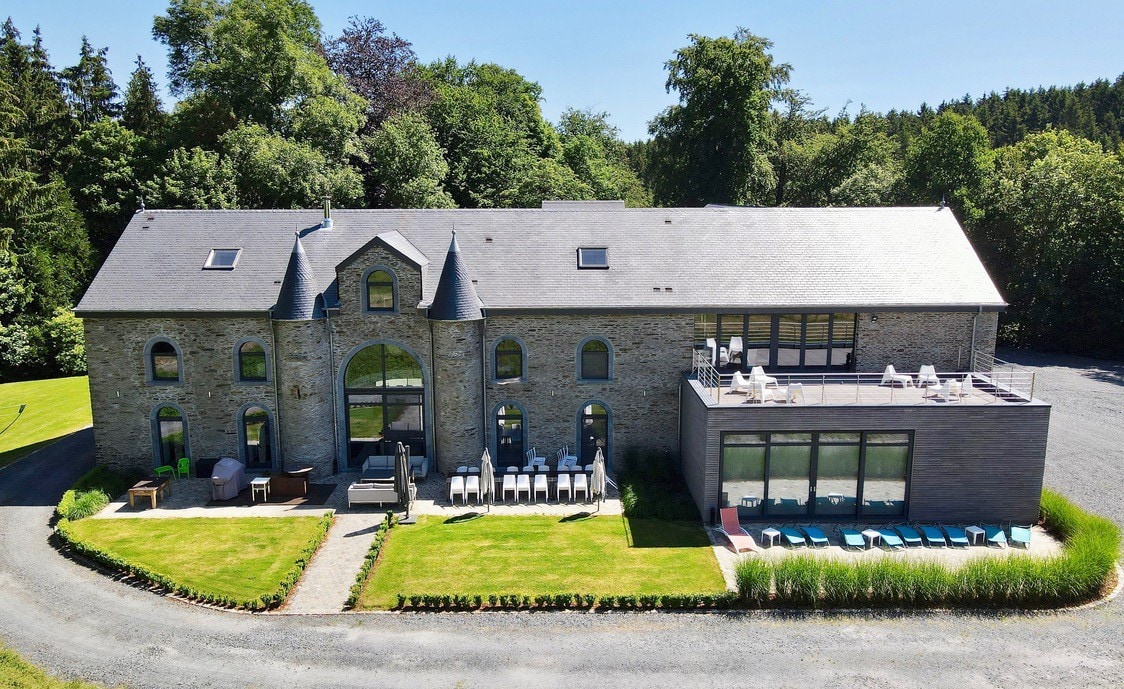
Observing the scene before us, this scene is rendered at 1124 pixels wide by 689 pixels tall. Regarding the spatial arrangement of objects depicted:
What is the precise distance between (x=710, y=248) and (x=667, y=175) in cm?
2756

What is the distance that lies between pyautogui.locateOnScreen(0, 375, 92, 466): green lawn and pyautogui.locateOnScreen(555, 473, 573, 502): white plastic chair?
19518 mm

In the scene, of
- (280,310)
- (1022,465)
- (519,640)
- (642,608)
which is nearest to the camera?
(519,640)

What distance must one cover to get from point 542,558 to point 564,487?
353 cm

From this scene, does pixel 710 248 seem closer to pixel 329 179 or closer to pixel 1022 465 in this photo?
pixel 1022 465

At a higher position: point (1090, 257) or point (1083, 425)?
point (1090, 257)

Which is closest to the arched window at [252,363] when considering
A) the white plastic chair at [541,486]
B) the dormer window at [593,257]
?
the white plastic chair at [541,486]

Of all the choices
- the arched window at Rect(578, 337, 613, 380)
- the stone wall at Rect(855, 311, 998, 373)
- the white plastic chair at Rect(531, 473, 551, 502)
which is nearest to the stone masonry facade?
the stone wall at Rect(855, 311, 998, 373)

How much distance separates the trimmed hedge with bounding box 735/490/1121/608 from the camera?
15.5 meters

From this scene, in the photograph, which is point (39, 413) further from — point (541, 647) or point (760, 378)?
point (760, 378)

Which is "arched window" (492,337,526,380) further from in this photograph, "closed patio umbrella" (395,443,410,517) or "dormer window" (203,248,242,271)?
"dormer window" (203,248,242,271)

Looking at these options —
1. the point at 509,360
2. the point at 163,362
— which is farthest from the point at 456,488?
the point at 163,362

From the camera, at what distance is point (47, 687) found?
12883 mm

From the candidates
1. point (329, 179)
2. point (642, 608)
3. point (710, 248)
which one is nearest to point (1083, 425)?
point (710, 248)

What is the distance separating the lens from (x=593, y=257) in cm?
2375
